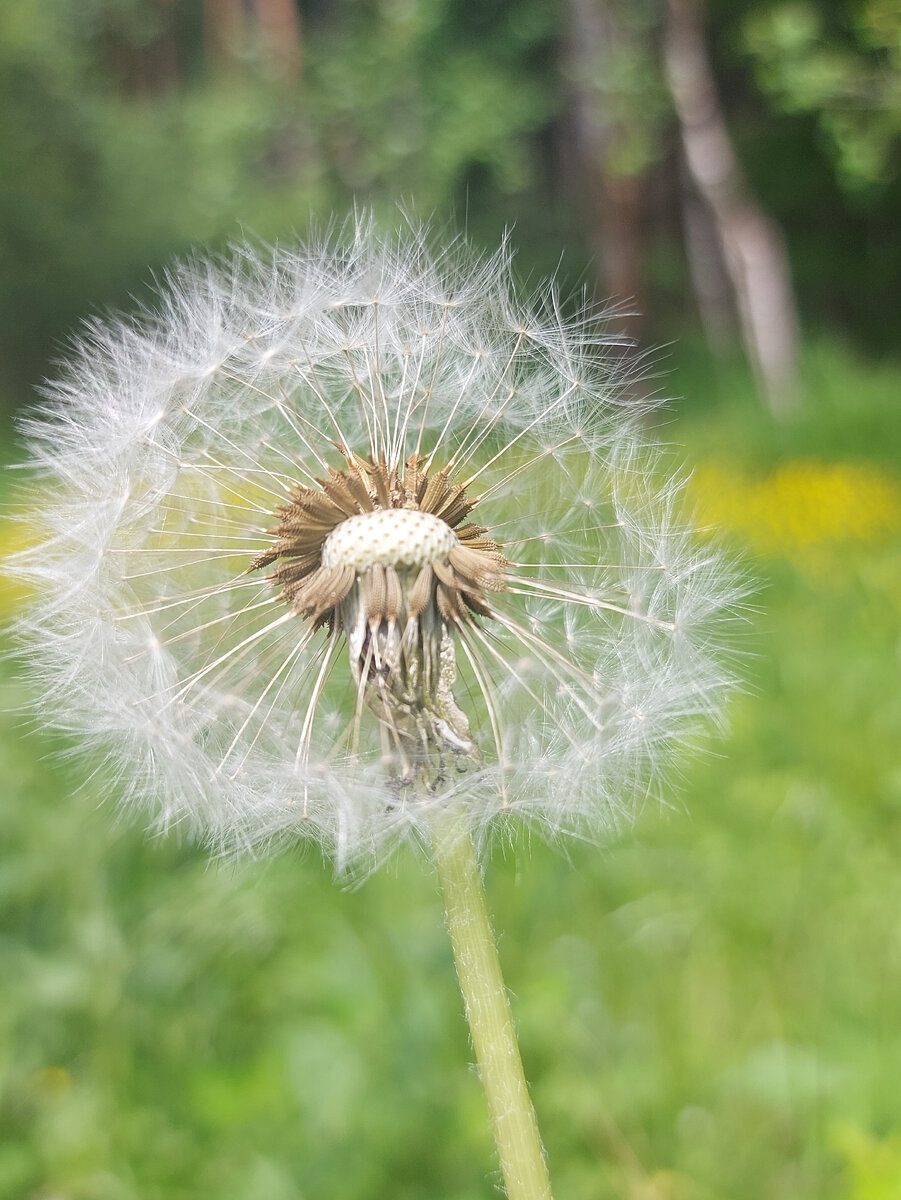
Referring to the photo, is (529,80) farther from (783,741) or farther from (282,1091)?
(282,1091)

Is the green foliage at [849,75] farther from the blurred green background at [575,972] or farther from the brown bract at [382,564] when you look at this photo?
the brown bract at [382,564]

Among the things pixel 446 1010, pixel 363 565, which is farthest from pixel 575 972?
pixel 363 565

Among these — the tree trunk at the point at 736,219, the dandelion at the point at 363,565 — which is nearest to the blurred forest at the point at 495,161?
the tree trunk at the point at 736,219

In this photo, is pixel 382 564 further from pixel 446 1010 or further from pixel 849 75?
pixel 849 75

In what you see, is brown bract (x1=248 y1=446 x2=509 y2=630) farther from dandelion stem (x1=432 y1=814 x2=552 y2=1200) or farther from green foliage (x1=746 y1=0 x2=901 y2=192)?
green foliage (x1=746 y1=0 x2=901 y2=192)

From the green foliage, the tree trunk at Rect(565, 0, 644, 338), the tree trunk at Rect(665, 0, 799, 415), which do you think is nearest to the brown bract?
the green foliage

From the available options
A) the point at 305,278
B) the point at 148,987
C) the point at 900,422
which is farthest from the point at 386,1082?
the point at 900,422
